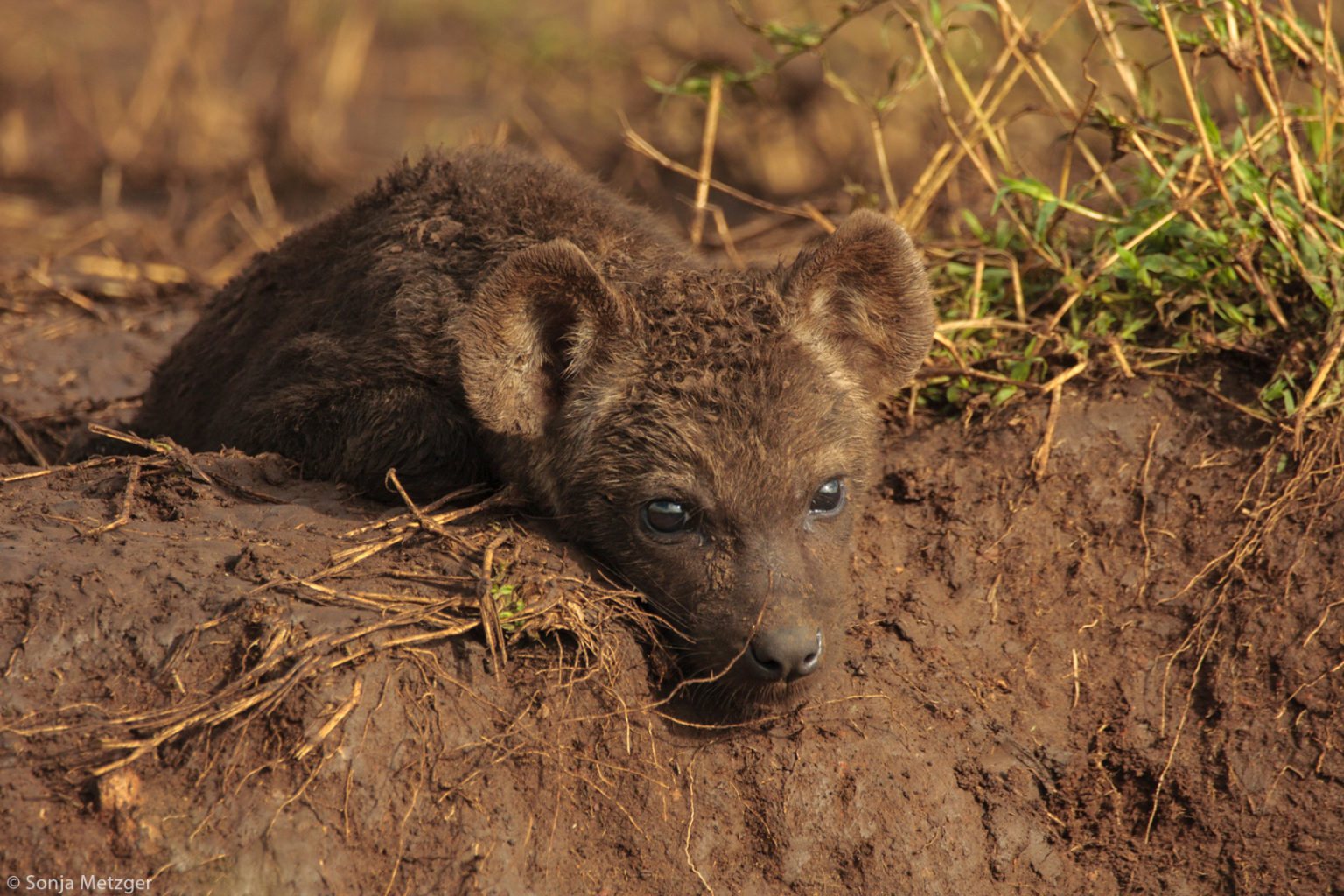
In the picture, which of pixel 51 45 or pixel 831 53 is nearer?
pixel 831 53

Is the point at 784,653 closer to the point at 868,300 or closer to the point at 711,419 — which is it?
the point at 711,419

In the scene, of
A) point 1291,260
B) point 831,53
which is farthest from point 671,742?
point 831,53

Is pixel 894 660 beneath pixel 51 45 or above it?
above

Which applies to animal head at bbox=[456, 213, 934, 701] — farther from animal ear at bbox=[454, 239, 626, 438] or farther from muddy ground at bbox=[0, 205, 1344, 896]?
muddy ground at bbox=[0, 205, 1344, 896]

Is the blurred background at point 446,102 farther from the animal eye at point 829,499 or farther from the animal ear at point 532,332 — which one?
the animal ear at point 532,332

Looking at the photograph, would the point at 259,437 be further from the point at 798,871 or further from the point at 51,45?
the point at 51,45

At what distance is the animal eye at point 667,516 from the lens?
3.71 meters

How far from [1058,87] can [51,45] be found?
413 inches

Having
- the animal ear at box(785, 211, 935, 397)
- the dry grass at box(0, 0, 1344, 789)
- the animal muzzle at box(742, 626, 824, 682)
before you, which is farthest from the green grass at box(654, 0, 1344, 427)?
the animal muzzle at box(742, 626, 824, 682)

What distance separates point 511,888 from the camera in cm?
316

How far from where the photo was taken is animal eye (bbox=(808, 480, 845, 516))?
3.83m

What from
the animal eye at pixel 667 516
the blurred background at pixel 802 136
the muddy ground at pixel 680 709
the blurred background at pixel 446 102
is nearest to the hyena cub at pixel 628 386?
the animal eye at pixel 667 516

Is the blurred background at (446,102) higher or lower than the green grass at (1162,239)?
lower

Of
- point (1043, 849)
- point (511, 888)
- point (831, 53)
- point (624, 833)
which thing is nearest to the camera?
point (511, 888)
